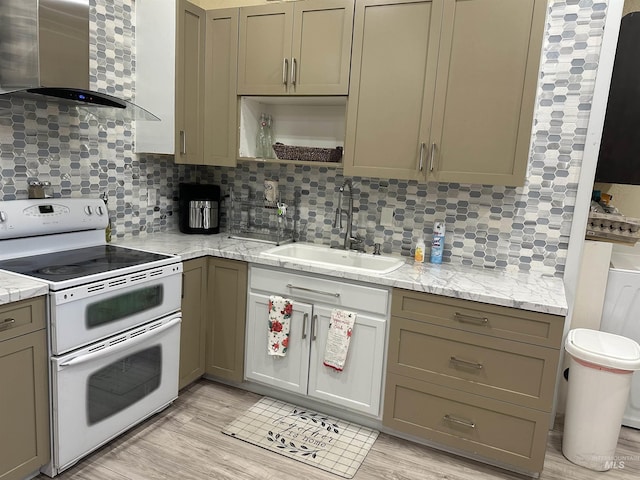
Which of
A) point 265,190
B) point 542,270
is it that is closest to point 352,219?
point 265,190

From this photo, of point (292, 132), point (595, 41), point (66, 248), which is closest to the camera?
point (595, 41)

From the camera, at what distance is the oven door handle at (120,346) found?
188 centimetres

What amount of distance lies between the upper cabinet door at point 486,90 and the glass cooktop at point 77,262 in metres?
1.65

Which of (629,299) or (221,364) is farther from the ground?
(629,299)

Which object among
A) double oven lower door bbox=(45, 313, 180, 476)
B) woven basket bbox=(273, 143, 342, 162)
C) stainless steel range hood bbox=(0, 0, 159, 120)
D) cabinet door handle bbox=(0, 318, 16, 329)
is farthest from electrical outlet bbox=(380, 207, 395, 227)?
cabinet door handle bbox=(0, 318, 16, 329)

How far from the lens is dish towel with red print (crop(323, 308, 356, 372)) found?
Result: 93.5 inches

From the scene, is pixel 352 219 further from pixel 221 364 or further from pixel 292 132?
pixel 221 364

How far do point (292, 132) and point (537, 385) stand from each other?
82.1 inches

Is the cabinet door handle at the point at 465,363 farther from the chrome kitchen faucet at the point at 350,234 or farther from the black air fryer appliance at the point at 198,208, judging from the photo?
the black air fryer appliance at the point at 198,208

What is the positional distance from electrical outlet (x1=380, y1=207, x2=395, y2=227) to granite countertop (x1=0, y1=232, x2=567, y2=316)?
282 mm

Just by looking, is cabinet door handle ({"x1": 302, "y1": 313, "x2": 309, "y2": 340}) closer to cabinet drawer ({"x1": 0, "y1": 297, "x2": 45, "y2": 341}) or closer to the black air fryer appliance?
the black air fryer appliance

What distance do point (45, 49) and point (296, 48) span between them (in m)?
1.28

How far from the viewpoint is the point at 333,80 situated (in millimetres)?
2535

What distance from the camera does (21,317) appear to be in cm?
172
